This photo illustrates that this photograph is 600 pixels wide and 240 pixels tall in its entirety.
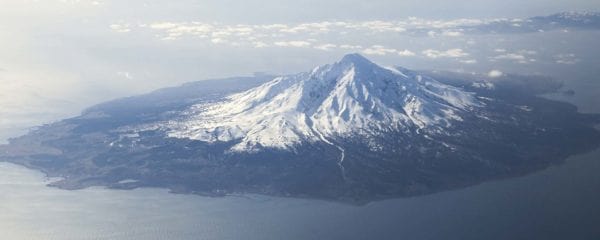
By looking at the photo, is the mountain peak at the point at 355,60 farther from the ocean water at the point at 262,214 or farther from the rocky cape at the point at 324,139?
the ocean water at the point at 262,214

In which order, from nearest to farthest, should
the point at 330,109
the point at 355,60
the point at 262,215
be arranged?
the point at 262,215
the point at 330,109
the point at 355,60

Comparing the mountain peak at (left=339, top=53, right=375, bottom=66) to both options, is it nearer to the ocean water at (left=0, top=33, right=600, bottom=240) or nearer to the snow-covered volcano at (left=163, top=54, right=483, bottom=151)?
the snow-covered volcano at (left=163, top=54, right=483, bottom=151)

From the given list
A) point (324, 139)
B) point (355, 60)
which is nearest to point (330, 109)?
point (324, 139)

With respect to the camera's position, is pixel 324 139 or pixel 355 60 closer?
pixel 324 139

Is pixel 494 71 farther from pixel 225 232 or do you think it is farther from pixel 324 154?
pixel 225 232

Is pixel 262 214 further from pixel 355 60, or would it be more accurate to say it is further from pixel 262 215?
pixel 355 60

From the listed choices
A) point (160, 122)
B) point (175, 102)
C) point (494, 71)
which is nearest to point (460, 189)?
point (160, 122)

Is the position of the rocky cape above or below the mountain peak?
below

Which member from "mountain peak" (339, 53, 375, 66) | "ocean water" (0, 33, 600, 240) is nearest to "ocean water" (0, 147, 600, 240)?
"ocean water" (0, 33, 600, 240)

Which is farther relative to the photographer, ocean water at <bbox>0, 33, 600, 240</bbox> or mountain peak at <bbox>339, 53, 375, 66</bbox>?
mountain peak at <bbox>339, 53, 375, 66</bbox>
